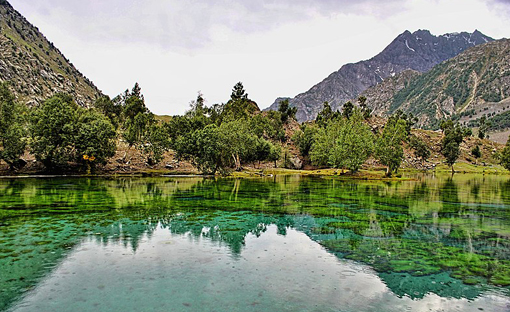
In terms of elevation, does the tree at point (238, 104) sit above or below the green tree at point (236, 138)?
above

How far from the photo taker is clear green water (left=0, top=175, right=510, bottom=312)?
11.3m

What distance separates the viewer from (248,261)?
1589cm

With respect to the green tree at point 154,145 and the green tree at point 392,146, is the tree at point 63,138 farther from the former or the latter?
the green tree at point 392,146

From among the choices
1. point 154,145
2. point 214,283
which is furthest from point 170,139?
point 214,283

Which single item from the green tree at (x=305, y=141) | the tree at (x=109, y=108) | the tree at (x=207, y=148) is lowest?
the tree at (x=207, y=148)

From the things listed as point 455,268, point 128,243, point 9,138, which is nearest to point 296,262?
point 455,268

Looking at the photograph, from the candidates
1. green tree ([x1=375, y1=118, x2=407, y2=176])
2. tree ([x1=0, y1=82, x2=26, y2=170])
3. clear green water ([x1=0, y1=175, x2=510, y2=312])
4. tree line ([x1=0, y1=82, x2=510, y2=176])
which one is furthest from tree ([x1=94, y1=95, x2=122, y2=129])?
clear green water ([x1=0, y1=175, x2=510, y2=312])

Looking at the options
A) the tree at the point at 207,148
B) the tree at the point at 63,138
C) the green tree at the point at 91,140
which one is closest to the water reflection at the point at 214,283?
the green tree at the point at 91,140

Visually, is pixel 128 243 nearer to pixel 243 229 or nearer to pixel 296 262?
pixel 243 229

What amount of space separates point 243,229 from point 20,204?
76.7 feet

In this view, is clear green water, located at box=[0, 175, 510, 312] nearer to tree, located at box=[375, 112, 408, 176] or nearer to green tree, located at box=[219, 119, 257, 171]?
tree, located at box=[375, 112, 408, 176]

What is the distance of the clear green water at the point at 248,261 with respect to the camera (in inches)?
444

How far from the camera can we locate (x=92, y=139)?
251 ft

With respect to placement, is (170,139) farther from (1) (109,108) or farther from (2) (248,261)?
(2) (248,261)
